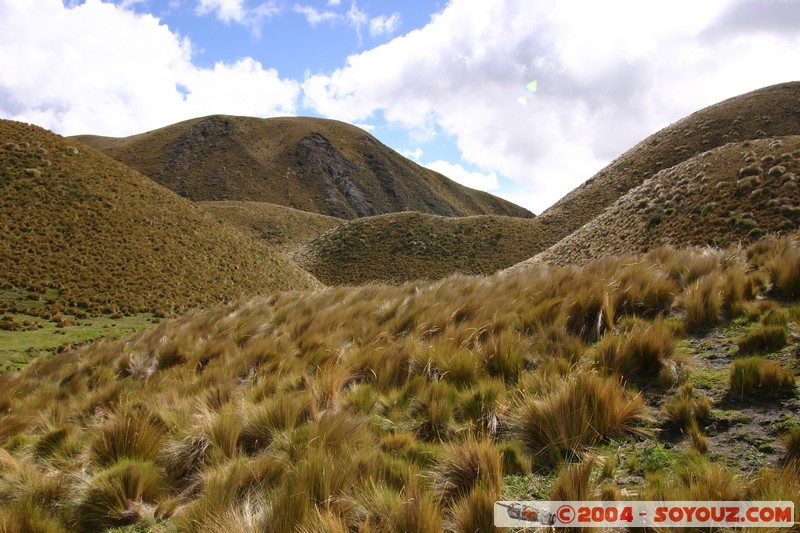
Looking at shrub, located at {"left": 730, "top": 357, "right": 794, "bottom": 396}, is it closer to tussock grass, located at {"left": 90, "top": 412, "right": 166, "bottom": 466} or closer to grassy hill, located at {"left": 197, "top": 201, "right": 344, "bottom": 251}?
tussock grass, located at {"left": 90, "top": 412, "right": 166, "bottom": 466}

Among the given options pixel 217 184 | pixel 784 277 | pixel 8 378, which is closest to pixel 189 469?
pixel 784 277

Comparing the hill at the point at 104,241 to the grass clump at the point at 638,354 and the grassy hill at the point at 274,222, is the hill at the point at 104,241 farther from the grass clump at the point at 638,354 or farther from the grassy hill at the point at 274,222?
the grassy hill at the point at 274,222

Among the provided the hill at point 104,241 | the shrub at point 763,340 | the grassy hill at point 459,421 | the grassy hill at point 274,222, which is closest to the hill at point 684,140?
the hill at point 104,241

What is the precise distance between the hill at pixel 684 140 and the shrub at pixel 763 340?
48018mm

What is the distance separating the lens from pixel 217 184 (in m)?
110

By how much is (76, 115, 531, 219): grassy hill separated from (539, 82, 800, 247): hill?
69627 millimetres

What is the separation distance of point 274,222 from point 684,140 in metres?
62.4

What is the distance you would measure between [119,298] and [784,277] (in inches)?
977

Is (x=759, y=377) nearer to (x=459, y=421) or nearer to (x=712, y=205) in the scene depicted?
(x=459, y=421)

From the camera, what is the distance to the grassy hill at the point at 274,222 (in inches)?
2714

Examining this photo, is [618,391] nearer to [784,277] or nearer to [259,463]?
[259,463]

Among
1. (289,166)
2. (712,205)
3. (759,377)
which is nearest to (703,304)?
(759,377)

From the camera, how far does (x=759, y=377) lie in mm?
3250

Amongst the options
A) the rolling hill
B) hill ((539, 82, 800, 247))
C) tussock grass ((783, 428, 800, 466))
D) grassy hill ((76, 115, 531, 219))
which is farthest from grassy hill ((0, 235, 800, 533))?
grassy hill ((76, 115, 531, 219))
